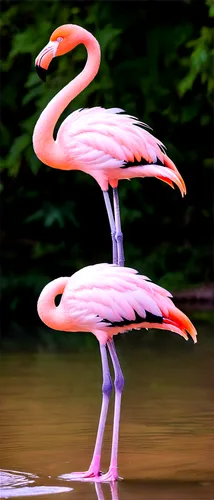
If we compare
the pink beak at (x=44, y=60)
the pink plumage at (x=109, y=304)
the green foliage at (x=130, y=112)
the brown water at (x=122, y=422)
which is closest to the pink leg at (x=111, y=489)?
the brown water at (x=122, y=422)

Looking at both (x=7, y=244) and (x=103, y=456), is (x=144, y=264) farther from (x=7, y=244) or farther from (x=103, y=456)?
(x=103, y=456)

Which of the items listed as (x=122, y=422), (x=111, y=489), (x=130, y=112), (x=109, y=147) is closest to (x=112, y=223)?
(x=109, y=147)

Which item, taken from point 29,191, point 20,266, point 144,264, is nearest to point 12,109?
point 29,191

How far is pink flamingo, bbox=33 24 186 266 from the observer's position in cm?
585

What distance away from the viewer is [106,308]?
5477 mm

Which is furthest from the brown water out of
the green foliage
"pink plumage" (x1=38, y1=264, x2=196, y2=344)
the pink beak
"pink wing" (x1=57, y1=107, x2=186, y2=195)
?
the green foliage

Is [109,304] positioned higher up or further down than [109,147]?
further down

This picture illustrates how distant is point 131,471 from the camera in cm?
552

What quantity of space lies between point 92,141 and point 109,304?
87cm

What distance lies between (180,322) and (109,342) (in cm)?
35

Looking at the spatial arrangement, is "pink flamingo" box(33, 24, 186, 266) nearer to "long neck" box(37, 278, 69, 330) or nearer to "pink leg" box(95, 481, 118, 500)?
"long neck" box(37, 278, 69, 330)

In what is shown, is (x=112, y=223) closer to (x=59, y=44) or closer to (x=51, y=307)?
(x=51, y=307)

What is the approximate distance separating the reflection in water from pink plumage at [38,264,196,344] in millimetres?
689

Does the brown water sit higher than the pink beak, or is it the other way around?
the pink beak
